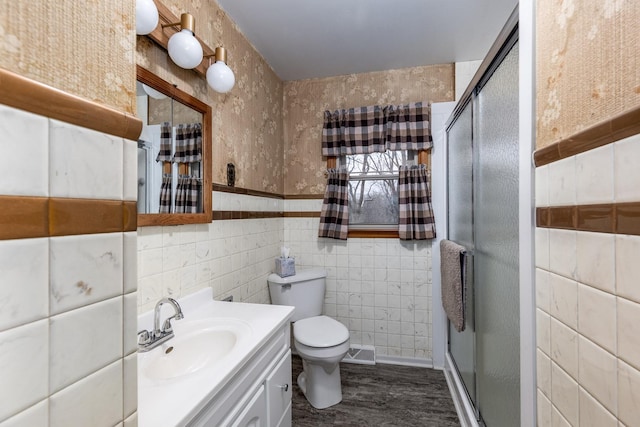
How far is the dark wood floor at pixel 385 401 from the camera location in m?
1.76

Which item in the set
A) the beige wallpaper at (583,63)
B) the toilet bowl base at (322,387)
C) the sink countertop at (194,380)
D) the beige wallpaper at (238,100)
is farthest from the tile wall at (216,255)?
the beige wallpaper at (583,63)

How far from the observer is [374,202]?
2.51 metres

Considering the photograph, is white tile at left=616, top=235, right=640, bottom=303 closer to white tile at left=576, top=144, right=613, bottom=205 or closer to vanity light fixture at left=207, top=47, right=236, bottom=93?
white tile at left=576, top=144, right=613, bottom=205

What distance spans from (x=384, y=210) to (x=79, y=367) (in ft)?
7.43

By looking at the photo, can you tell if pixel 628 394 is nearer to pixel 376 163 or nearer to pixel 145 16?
pixel 145 16

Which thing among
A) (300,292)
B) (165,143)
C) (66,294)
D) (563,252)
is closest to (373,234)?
(300,292)

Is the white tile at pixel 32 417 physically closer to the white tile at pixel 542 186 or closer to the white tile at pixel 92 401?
the white tile at pixel 92 401

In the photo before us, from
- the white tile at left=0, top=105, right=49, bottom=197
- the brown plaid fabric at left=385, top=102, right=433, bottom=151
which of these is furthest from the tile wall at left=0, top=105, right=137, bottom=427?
the brown plaid fabric at left=385, top=102, right=433, bottom=151

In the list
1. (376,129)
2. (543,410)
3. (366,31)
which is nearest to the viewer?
(543,410)

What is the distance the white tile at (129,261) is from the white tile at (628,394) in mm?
821

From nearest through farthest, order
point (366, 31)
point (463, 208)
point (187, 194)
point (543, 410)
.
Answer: point (543, 410) → point (187, 194) → point (463, 208) → point (366, 31)

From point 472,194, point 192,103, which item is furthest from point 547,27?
point 192,103

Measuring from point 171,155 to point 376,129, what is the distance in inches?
62.0

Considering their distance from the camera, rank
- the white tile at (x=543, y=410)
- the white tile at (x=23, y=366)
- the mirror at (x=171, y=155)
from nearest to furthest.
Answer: the white tile at (x=23, y=366), the white tile at (x=543, y=410), the mirror at (x=171, y=155)
